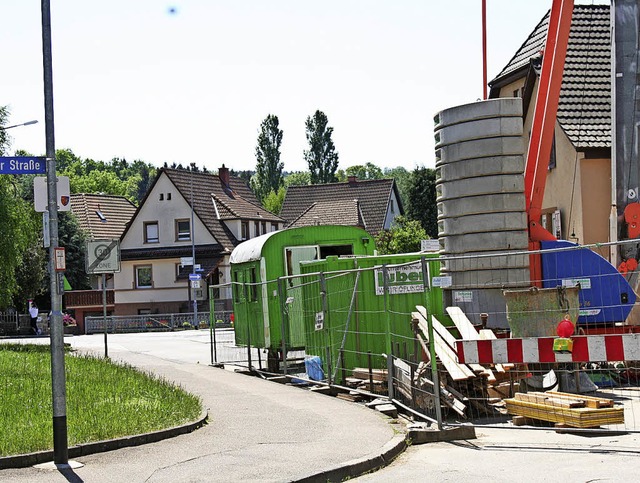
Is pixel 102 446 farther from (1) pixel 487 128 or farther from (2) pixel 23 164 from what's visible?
(1) pixel 487 128

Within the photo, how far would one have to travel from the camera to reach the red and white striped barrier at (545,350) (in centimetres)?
1145

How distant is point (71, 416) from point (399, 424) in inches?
158

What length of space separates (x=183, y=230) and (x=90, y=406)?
198ft

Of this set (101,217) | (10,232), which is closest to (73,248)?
(101,217)

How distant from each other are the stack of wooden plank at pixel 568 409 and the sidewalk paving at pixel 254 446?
1.68 m

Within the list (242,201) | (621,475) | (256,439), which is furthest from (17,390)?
(242,201)

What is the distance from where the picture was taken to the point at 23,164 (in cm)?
1102

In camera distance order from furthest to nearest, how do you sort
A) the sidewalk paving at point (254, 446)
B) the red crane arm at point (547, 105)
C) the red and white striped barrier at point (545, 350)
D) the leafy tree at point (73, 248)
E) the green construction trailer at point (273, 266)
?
the leafy tree at point (73, 248)
the green construction trailer at point (273, 266)
the red crane arm at point (547, 105)
the red and white striped barrier at point (545, 350)
the sidewalk paving at point (254, 446)

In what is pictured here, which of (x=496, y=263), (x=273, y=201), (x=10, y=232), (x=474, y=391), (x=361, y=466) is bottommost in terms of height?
(x=361, y=466)

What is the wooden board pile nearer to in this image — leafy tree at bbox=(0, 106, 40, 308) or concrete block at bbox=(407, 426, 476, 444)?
concrete block at bbox=(407, 426, 476, 444)

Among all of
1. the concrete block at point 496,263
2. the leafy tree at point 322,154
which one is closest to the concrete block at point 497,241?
the concrete block at point 496,263

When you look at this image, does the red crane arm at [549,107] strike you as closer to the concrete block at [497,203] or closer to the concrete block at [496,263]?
the concrete block at [497,203]

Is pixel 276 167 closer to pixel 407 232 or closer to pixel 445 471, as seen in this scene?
pixel 407 232

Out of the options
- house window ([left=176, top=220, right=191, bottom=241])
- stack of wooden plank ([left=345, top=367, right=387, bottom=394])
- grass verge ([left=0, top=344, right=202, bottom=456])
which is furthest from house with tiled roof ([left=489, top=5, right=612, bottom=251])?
house window ([left=176, top=220, right=191, bottom=241])
